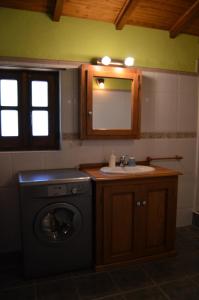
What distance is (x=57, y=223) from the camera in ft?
7.28

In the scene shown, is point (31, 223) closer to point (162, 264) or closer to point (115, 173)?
point (115, 173)

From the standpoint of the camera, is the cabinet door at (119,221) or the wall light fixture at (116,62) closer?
the cabinet door at (119,221)

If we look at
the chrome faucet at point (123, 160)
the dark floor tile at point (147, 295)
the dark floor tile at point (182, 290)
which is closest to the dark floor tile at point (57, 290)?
the dark floor tile at point (147, 295)

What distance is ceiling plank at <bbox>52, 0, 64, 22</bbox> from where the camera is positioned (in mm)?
2258

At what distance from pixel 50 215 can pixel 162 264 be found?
117cm

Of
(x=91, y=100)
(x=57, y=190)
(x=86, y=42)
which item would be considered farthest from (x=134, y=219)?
(x=86, y=42)

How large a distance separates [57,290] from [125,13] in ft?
8.50

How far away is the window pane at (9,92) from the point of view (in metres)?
2.45

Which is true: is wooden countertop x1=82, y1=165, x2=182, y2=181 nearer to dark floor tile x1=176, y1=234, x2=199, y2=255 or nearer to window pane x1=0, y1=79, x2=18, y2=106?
dark floor tile x1=176, y1=234, x2=199, y2=255

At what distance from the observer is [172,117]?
304 centimetres

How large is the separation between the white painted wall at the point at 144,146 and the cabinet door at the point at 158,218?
612 millimetres

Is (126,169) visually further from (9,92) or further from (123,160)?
(9,92)

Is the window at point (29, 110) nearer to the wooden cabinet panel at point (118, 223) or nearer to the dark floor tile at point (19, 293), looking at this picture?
the wooden cabinet panel at point (118, 223)

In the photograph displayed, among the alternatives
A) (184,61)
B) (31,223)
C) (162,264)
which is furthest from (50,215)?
(184,61)
